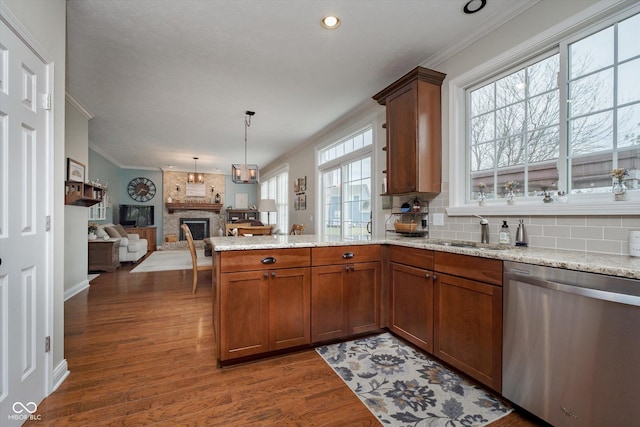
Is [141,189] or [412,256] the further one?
[141,189]

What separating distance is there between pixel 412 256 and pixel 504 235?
0.71 meters

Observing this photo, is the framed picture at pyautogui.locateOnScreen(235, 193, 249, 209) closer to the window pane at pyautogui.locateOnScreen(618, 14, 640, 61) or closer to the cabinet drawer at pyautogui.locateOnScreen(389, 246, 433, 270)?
the cabinet drawer at pyautogui.locateOnScreen(389, 246, 433, 270)

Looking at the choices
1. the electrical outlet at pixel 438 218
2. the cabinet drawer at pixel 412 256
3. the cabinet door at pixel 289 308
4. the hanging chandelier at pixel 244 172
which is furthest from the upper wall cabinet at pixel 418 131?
the hanging chandelier at pixel 244 172

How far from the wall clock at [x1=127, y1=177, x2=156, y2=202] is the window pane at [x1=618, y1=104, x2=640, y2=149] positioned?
432 inches

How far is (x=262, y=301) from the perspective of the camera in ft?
7.39

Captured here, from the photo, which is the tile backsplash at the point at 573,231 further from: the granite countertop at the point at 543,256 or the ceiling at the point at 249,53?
the ceiling at the point at 249,53

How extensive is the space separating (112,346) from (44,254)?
3.82 ft

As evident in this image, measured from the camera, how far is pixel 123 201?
933 cm

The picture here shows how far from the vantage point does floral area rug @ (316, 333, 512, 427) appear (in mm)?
1660

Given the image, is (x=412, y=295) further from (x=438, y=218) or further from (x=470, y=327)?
(x=438, y=218)

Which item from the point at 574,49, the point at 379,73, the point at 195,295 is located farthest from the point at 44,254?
the point at 574,49

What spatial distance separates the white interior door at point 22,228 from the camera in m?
1.44

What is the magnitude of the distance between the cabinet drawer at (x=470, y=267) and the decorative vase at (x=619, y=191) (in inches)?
30.8

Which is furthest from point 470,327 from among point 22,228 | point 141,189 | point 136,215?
point 141,189
